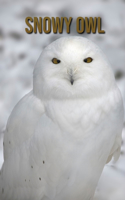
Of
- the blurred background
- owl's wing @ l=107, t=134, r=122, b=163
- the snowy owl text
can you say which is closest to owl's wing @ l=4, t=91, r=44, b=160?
owl's wing @ l=107, t=134, r=122, b=163

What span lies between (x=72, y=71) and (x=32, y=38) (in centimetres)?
178

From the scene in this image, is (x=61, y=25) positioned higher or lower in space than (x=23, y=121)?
higher

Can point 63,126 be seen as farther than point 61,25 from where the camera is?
No

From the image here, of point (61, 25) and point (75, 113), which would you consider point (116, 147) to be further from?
point (61, 25)

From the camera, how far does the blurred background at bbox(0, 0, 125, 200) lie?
8.86 feet

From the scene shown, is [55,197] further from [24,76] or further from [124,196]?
[24,76]

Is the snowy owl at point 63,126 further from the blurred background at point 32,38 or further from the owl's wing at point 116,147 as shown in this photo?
the blurred background at point 32,38

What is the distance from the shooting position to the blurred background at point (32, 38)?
8.86 feet

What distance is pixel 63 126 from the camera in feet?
4.54

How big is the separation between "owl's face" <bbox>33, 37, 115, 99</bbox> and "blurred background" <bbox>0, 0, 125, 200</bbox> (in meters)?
1.19

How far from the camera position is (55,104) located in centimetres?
139

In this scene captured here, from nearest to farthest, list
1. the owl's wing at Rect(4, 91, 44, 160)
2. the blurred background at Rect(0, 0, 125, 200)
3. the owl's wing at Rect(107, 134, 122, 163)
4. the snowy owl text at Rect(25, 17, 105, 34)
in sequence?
the owl's wing at Rect(4, 91, 44, 160) → the owl's wing at Rect(107, 134, 122, 163) → the snowy owl text at Rect(25, 17, 105, 34) → the blurred background at Rect(0, 0, 125, 200)

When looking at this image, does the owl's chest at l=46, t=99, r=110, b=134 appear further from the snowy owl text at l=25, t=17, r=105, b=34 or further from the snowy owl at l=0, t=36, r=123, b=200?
the snowy owl text at l=25, t=17, r=105, b=34

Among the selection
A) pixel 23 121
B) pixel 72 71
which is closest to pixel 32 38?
pixel 23 121
